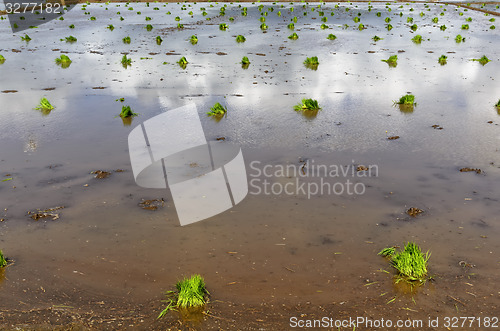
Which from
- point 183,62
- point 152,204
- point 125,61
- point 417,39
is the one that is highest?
point 125,61

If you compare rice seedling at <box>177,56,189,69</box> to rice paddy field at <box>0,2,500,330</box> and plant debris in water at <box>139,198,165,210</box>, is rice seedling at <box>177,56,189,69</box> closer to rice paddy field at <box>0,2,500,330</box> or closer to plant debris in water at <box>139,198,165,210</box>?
rice paddy field at <box>0,2,500,330</box>

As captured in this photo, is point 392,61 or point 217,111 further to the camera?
point 392,61

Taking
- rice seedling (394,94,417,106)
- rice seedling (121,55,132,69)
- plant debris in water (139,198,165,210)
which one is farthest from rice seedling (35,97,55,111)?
rice seedling (394,94,417,106)

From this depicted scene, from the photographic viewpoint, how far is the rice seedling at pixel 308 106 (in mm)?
13247

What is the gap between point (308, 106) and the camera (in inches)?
524

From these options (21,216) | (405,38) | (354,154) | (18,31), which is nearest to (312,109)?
(354,154)

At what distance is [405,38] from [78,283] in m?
30.1

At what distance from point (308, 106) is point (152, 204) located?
293 inches

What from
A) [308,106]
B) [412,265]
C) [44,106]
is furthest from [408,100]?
[44,106]

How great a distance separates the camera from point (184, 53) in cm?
2348

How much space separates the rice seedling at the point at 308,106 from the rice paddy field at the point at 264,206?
85 millimetres

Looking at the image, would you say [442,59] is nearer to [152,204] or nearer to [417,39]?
[417,39]

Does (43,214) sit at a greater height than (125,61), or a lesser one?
lesser

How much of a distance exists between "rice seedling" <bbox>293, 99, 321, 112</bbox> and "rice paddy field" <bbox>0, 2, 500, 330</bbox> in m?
0.08
